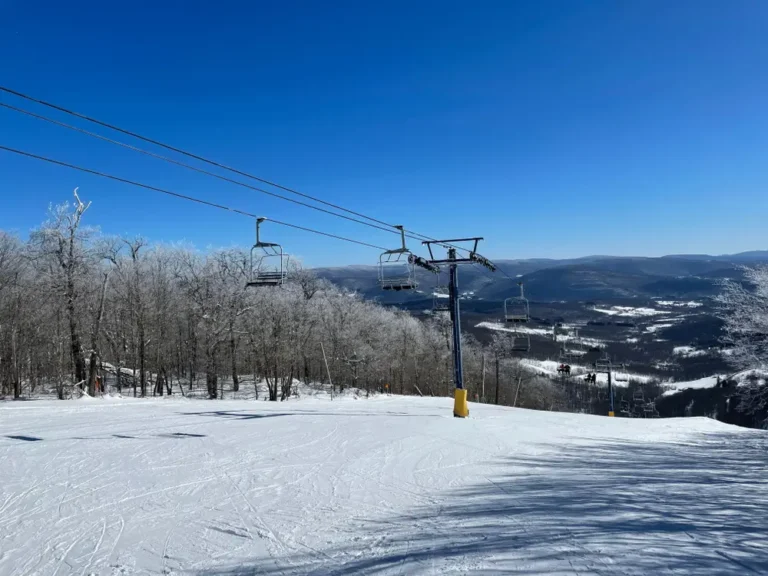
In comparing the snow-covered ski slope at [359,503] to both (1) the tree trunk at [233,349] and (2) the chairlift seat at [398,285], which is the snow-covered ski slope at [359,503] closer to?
(2) the chairlift seat at [398,285]

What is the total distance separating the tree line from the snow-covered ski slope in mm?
18089

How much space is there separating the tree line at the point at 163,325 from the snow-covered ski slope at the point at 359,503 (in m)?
18.1

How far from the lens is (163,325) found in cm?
4119

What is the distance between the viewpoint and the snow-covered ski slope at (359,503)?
5379 millimetres

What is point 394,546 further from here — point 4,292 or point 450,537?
point 4,292

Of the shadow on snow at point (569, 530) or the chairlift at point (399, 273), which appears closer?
the shadow on snow at point (569, 530)

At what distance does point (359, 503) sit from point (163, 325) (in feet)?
125

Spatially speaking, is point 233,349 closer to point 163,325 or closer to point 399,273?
point 163,325

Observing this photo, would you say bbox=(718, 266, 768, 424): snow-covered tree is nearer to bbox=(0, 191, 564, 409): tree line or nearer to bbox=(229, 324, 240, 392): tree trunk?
bbox=(0, 191, 564, 409): tree line

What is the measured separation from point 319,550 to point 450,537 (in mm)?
1582

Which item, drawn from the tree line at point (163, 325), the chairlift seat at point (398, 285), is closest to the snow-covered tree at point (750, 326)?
the chairlift seat at point (398, 285)

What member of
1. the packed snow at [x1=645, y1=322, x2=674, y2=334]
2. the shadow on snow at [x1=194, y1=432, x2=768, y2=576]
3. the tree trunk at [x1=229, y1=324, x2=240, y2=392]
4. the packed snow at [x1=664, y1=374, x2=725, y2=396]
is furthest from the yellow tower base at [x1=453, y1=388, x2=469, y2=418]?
the packed snow at [x1=645, y1=322, x2=674, y2=334]

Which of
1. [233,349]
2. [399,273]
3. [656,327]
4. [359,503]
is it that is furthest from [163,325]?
[656,327]

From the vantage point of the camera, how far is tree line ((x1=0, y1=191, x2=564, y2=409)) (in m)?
31.0
